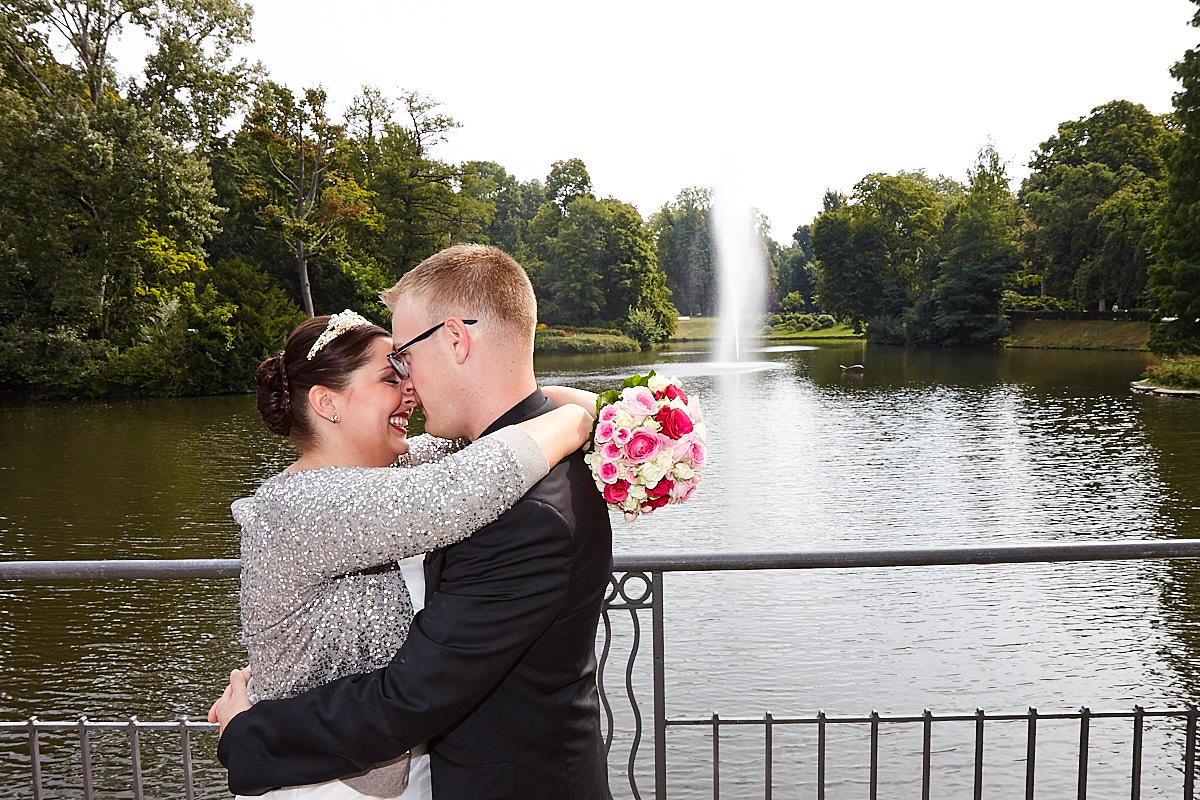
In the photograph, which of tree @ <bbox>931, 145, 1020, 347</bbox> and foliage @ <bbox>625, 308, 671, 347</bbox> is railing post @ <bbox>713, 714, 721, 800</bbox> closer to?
tree @ <bbox>931, 145, 1020, 347</bbox>

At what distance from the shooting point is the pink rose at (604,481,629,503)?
5.97ft

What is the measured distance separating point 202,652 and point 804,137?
301 feet

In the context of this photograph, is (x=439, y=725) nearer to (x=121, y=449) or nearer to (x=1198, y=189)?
(x=121, y=449)

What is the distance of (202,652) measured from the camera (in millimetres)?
10867

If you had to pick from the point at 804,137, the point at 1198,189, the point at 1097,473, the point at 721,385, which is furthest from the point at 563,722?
the point at 804,137

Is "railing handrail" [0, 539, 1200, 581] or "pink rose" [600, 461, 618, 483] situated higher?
"pink rose" [600, 461, 618, 483]

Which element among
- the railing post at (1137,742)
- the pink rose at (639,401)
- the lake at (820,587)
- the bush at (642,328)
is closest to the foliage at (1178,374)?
the lake at (820,587)

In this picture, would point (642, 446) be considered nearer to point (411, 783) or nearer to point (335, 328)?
point (335, 328)

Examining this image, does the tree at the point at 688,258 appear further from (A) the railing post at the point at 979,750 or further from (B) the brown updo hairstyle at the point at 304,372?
(B) the brown updo hairstyle at the point at 304,372

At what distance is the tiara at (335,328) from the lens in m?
2.01

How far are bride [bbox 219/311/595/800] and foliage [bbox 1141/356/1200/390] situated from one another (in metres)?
32.6

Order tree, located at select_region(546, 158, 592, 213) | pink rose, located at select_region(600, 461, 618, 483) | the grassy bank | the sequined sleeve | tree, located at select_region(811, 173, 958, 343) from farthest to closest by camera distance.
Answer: tree, located at select_region(546, 158, 592, 213), tree, located at select_region(811, 173, 958, 343), the grassy bank, pink rose, located at select_region(600, 461, 618, 483), the sequined sleeve

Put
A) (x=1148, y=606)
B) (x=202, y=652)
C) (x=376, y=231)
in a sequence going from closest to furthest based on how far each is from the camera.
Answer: (x=202, y=652) → (x=1148, y=606) → (x=376, y=231)

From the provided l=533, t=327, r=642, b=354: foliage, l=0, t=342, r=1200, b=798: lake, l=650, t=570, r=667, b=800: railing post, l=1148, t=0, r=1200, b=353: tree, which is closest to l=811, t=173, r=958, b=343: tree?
l=533, t=327, r=642, b=354: foliage
